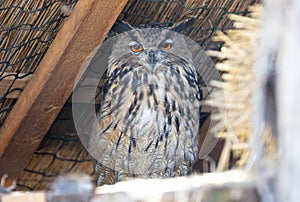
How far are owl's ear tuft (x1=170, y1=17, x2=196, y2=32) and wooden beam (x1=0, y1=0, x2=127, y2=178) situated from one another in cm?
41

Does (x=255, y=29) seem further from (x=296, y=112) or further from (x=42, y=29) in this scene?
(x=42, y=29)

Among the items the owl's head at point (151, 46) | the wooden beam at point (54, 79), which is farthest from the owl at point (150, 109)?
the wooden beam at point (54, 79)

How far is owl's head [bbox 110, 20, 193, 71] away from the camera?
10.4 feet

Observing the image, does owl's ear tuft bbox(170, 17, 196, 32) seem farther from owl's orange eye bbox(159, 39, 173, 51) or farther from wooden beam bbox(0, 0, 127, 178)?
wooden beam bbox(0, 0, 127, 178)

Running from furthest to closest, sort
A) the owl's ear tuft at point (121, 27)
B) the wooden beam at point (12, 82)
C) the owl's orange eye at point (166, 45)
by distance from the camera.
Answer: the owl's orange eye at point (166, 45)
the owl's ear tuft at point (121, 27)
the wooden beam at point (12, 82)

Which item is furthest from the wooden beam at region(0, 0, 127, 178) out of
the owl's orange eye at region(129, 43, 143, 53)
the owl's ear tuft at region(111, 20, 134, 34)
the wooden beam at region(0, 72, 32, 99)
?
the owl's orange eye at region(129, 43, 143, 53)

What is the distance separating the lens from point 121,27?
313cm

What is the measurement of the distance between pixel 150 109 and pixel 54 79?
0.51 meters

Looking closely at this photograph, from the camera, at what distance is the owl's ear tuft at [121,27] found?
10.2ft

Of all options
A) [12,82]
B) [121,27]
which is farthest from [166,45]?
[12,82]

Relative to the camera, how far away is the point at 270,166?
1.26 metres

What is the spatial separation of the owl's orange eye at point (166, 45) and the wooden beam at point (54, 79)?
17.6 inches

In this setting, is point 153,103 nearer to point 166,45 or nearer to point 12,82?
point 166,45

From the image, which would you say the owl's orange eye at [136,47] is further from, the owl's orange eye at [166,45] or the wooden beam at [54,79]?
the wooden beam at [54,79]
